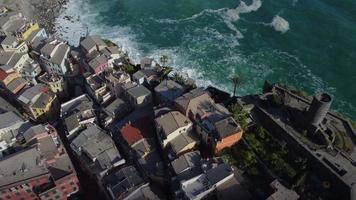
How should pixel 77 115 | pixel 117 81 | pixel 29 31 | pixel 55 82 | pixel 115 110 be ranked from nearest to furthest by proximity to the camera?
pixel 77 115
pixel 115 110
pixel 117 81
pixel 55 82
pixel 29 31

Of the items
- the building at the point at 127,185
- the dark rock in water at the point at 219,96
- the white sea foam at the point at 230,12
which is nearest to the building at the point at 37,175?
the building at the point at 127,185

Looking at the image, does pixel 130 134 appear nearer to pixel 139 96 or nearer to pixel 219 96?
pixel 139 96

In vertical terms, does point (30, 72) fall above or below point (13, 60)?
below

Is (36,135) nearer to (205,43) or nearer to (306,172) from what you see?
(306,172)

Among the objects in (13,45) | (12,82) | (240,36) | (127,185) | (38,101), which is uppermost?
(13,45)

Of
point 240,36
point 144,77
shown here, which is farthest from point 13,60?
point 240,36

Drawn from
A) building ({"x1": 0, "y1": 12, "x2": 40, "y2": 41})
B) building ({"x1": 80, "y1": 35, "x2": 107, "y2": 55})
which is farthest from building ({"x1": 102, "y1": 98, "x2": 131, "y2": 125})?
building ({"x1": 0, "y1": 12, "x2": 40, "y2": 41})

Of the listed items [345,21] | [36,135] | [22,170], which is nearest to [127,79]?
[36,135]
